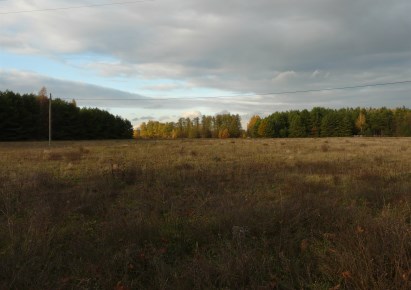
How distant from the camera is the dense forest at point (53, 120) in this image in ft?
204

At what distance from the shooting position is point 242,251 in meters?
4.82

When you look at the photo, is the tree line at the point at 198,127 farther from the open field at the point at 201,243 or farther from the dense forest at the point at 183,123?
the open field at the point at 201,243

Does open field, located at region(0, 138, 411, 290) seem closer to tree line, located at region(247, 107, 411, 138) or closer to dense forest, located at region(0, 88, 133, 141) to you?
dense forest, located at region(0, 88, 133, 141)

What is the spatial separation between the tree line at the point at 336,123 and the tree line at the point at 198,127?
579 inches

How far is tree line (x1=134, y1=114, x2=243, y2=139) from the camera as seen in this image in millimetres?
124800

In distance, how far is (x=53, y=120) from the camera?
70750 millimetres

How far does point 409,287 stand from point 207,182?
802 cm

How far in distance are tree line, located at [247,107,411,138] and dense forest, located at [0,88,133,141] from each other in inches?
1936

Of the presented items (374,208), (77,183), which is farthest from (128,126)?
(374,208)

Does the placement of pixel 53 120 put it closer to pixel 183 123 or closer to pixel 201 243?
pixel 201 243

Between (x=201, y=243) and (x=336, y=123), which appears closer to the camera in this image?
(x=201, y=243)

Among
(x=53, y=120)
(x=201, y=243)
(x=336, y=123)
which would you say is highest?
(x=336, y=123)

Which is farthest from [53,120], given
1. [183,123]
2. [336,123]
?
[183,123]

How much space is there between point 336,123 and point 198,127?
146ft
